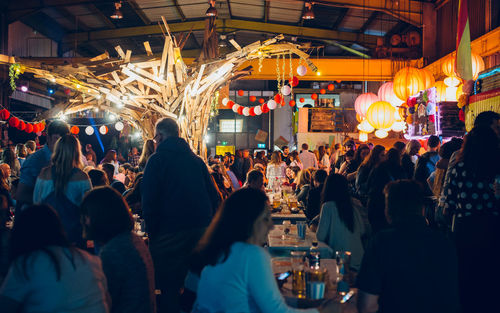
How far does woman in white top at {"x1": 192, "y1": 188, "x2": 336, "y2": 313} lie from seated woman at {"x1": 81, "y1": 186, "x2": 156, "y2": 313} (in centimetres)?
52

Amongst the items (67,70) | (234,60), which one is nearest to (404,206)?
(234,60)

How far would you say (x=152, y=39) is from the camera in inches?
717

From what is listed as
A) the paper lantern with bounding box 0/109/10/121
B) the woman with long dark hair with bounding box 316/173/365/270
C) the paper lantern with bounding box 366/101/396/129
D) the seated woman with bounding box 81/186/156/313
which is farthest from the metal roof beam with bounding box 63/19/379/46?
the seated woman with bounding box 81/186/156/313

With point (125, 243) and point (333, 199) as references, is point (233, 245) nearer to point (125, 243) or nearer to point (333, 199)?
point (125, 243)

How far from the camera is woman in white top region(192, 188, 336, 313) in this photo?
219 cm

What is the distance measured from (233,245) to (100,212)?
887mm

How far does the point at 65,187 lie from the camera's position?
3.82 metres

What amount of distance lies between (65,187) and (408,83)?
7353mm

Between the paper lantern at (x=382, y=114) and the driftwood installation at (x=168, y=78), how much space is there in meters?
2.85

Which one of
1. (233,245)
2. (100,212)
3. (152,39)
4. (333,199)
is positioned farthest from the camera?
(152,39)

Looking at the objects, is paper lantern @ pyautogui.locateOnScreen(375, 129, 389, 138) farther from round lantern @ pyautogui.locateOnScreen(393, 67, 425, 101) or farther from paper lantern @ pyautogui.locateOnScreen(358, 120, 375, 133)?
round lantern @ pyautogui.locateOnScreen(393, 67, 425, 101)

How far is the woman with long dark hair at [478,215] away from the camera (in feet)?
12.7

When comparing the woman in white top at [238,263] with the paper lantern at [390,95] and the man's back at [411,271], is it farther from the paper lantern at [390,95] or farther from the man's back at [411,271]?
the paper lantern at [390,95]

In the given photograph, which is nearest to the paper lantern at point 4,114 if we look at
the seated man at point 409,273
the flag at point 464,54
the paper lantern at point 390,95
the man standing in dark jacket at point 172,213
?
the paper lantern at point 390,95
